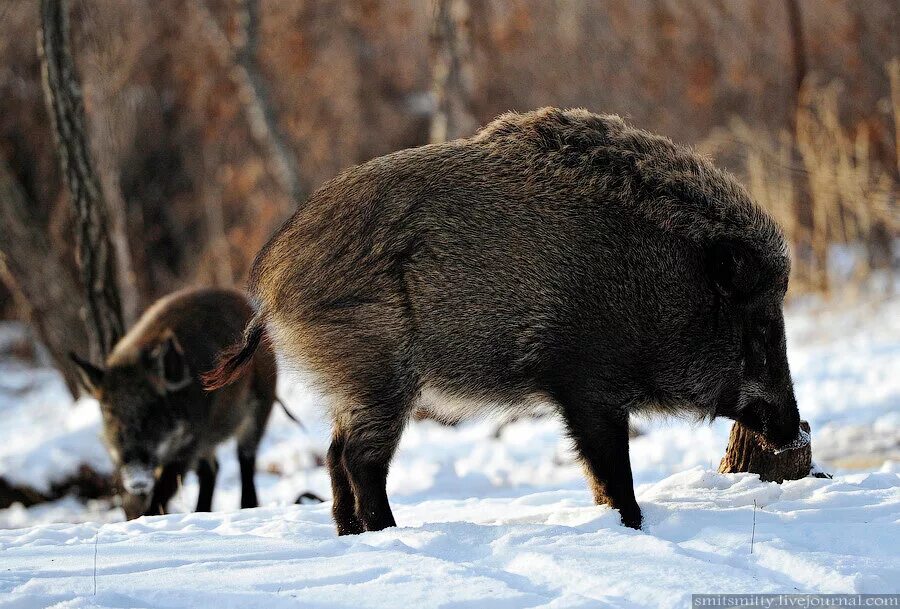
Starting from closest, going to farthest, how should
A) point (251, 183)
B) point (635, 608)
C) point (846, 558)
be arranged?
1. point (635, 608)
2. point (846, 558)
3. point (251, 183)

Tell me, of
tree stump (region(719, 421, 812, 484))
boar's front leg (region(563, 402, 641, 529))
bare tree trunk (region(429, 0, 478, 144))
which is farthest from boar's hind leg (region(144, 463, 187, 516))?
bare tree trunk (region(429, 0, 478, 144))

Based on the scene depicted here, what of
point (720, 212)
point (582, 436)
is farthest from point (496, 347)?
point (720, 212)

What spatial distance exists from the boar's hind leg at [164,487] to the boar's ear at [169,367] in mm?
440

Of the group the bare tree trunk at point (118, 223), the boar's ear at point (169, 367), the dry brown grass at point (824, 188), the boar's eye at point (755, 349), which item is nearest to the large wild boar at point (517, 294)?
the boar's eye at point (755, 349)

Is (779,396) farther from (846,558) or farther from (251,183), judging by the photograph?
(251,183)

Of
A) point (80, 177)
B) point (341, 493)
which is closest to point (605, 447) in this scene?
point (341, 493)

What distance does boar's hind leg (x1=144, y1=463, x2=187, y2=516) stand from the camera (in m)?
5.48

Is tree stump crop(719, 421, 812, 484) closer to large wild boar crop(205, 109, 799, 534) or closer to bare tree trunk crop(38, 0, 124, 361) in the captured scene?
large wild boar crop(205, 109, 799, 534)

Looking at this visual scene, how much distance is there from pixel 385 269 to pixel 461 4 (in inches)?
267

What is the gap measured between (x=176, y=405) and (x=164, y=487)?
48cm

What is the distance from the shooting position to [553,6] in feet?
50.6

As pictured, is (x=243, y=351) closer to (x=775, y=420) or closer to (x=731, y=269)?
(x=731, y=269)

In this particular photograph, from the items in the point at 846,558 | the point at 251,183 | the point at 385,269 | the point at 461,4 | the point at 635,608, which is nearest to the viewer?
the point at 635,608

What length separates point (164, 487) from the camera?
557 centimetres
